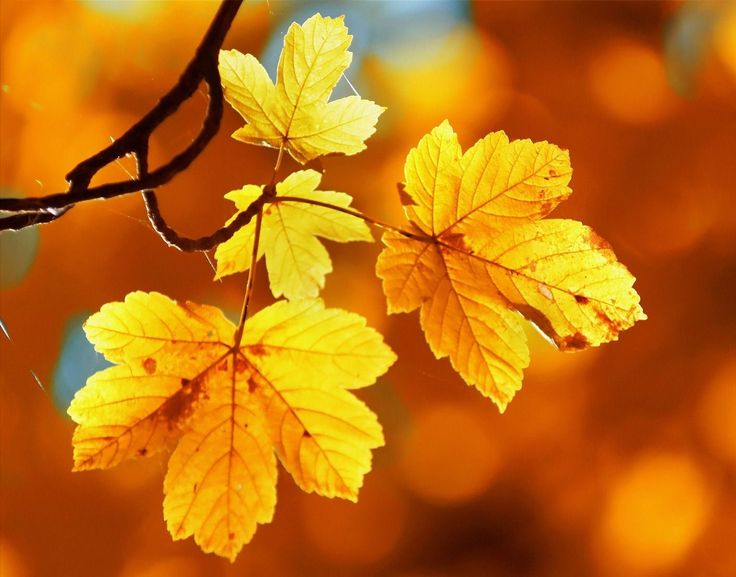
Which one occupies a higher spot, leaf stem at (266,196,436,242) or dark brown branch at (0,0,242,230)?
dark brown branch at (0,0,242,230)

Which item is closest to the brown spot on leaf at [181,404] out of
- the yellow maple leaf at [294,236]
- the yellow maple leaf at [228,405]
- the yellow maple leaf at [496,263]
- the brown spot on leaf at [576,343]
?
→ the yellow maple leaf at [228,405]

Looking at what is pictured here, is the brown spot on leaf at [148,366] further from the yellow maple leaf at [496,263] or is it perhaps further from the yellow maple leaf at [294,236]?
the yellow maple leaf at [496,263]

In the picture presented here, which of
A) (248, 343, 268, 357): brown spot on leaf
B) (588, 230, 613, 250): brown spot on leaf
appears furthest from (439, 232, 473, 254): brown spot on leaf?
(248, 343, 268, 357): brown spot on leaf

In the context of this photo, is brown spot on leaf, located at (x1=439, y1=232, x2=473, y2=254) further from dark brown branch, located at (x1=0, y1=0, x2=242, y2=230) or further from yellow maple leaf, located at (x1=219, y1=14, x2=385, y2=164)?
dark brown branch, located at (x1=0, y1=0, x2=242, y2=230)

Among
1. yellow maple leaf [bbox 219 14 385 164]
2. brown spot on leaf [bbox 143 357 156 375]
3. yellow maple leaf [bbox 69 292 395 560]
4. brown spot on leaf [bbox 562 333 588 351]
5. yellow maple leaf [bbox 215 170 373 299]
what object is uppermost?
yellow maple leaf [bbox 219 14 385 164]

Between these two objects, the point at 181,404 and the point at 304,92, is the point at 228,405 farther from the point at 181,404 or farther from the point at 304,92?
the point at 304,92

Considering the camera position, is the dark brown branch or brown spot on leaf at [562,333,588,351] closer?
the dark brown branch
